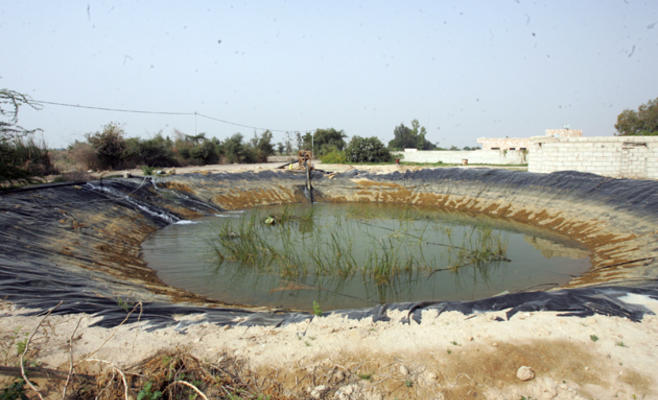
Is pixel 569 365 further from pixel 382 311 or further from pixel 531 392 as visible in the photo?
pixel 382 311

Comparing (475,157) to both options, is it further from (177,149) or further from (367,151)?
(177,149)

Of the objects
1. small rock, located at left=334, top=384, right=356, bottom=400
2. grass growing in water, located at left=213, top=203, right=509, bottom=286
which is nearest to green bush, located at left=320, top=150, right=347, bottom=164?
grass growing in water, located at left=213, top=203, right=509, bottom=286

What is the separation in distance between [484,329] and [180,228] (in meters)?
7.01

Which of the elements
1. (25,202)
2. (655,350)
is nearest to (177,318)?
(655,350)

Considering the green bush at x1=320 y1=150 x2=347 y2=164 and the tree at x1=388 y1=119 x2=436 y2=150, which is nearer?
the green bush at x1=320 y1=150 x2=347 y2=164

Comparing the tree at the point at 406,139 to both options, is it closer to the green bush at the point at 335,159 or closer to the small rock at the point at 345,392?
the green bush at the point at 335,159

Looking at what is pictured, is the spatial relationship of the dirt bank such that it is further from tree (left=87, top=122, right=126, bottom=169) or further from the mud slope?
tree (left=87, top=122, right=126, bottom=169)

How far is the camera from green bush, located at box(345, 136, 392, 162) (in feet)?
74.6

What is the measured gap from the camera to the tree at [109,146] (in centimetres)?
1605

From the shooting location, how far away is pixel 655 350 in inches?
90.0

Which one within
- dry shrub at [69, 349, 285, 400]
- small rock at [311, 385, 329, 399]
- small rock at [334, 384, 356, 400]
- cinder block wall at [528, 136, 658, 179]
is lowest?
small rock at [334, 384, 356, 400]

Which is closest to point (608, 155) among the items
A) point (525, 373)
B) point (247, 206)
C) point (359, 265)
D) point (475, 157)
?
point (359, 265)

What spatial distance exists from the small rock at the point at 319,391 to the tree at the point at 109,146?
685 inches

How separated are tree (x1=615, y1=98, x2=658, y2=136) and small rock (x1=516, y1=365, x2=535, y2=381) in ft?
80.7
